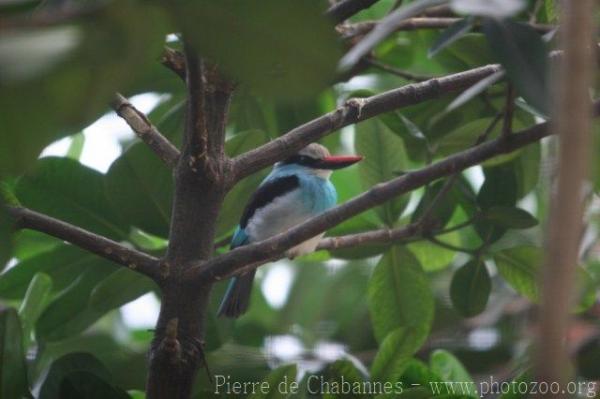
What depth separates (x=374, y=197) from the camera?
1.50 meters

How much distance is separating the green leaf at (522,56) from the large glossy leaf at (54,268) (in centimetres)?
128

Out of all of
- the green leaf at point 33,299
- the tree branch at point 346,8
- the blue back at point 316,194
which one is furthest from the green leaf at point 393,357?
the blue back at point 316,194

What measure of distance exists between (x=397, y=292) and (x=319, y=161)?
41.0 inches

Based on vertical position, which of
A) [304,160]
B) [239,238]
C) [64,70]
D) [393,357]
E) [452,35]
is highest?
[304,160]

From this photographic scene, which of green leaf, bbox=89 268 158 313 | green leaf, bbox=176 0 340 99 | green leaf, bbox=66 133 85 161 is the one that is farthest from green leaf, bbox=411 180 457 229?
green leaf, bbox=176 0 340 99

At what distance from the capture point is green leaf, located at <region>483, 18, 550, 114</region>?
1.05m

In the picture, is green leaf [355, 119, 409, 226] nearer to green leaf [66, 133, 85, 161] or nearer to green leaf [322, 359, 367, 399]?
green leaf [322, 359, 367, 399]

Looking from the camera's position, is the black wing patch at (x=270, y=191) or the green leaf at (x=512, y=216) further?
the black wing patch at (x=270, y=191)

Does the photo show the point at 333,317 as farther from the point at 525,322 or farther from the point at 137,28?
the point at 137,28

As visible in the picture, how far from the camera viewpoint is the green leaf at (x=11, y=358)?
1.53 m

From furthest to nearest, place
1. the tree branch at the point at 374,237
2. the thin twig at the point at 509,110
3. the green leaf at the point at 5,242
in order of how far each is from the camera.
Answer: the tree branch at the point at 374,237
the thin twig at the point at 509,110
the green leaf at the point at 5,242

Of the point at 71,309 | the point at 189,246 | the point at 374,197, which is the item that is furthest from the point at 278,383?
the point at 71,309

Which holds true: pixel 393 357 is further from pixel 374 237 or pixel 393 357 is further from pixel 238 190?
pixel 238 190

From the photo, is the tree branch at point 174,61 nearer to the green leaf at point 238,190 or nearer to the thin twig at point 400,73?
the green leaf at point 238,190
